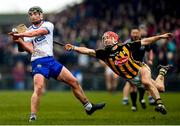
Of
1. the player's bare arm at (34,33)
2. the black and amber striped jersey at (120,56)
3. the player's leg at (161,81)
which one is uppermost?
the player's bare arm at (34,33)

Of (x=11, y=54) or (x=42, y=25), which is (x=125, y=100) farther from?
(x=11, y=54)

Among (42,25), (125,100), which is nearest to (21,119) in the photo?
(42,25)

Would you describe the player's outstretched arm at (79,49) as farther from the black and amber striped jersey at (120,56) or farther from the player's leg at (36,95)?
the player's leg at (36,95)

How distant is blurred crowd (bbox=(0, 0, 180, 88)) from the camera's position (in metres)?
33.8

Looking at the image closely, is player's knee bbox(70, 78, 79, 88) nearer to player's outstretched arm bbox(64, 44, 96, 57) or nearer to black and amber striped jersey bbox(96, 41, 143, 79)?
player's outstretched arm bbox(64, 44, 96, 57)

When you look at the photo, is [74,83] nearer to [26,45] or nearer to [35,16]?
[26,45]

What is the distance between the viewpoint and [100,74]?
1457 inches

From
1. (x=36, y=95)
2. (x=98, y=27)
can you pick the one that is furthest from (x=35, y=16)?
(x=98, y=27)

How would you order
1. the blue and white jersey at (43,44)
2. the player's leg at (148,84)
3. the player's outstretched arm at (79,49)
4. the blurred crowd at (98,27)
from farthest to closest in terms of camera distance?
the blurred crowd at (98,27), the player's leg at (148,84), the player's outstretched arm at (79,49), the blue and white jersey at (43,44)

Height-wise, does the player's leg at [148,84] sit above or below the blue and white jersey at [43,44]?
below

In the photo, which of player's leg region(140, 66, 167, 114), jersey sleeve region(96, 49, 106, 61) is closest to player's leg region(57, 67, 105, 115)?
jersey sleeve region(96, 49, 106, 61)

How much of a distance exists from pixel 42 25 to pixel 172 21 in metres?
18.7

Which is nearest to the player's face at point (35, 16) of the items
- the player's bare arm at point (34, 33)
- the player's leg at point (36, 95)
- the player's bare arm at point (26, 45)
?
the player's bare arm at point (34, 33)

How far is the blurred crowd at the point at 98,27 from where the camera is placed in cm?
3378
